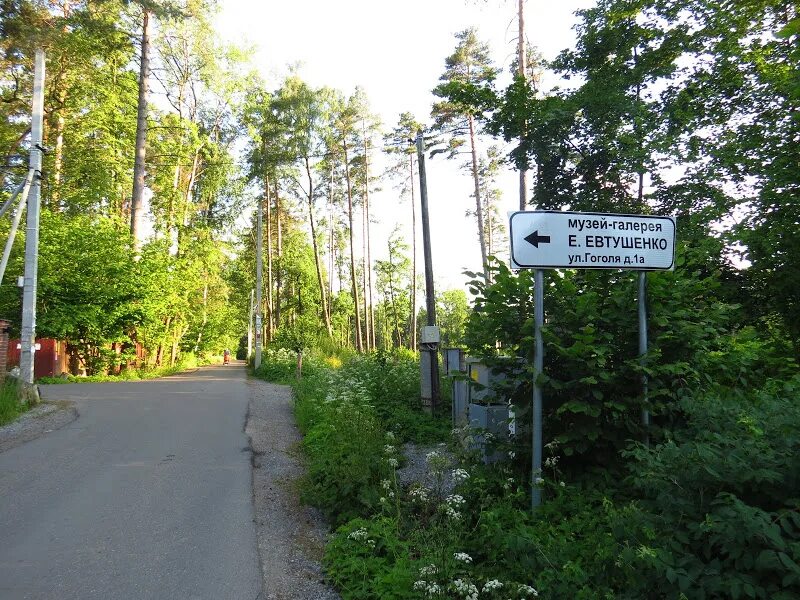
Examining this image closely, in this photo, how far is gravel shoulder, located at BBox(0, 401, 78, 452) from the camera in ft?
29.2

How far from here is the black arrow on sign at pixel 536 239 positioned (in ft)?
14.4

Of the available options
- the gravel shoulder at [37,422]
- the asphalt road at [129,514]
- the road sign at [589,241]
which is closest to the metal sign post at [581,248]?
the road sign at [589,241]

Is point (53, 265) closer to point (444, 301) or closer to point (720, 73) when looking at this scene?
point (720, 73)

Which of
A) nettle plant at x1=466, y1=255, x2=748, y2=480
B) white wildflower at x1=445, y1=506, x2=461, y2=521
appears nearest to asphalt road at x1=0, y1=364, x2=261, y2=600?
white wildflower at x1=445, y1=506, x2=461, y2=521

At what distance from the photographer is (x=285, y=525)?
546 centimetres

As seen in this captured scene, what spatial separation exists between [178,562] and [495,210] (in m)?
34.9

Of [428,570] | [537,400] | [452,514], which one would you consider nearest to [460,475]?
[452,514]

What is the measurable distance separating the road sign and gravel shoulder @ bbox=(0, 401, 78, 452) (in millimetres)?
8154

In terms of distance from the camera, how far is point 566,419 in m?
4.72

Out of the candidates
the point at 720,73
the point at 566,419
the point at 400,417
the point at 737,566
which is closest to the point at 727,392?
the point at 566,419

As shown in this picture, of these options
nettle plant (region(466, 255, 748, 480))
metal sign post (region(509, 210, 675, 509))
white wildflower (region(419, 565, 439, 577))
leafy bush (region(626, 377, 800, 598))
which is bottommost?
white wildflower (region(419, 565, 439, 577))

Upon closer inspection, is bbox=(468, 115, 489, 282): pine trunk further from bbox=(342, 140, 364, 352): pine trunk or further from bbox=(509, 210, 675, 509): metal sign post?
bbox=(509, 210, 675, 509): metal sign post

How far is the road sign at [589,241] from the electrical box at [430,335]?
273 inches

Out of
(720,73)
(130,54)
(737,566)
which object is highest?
(130,54)
